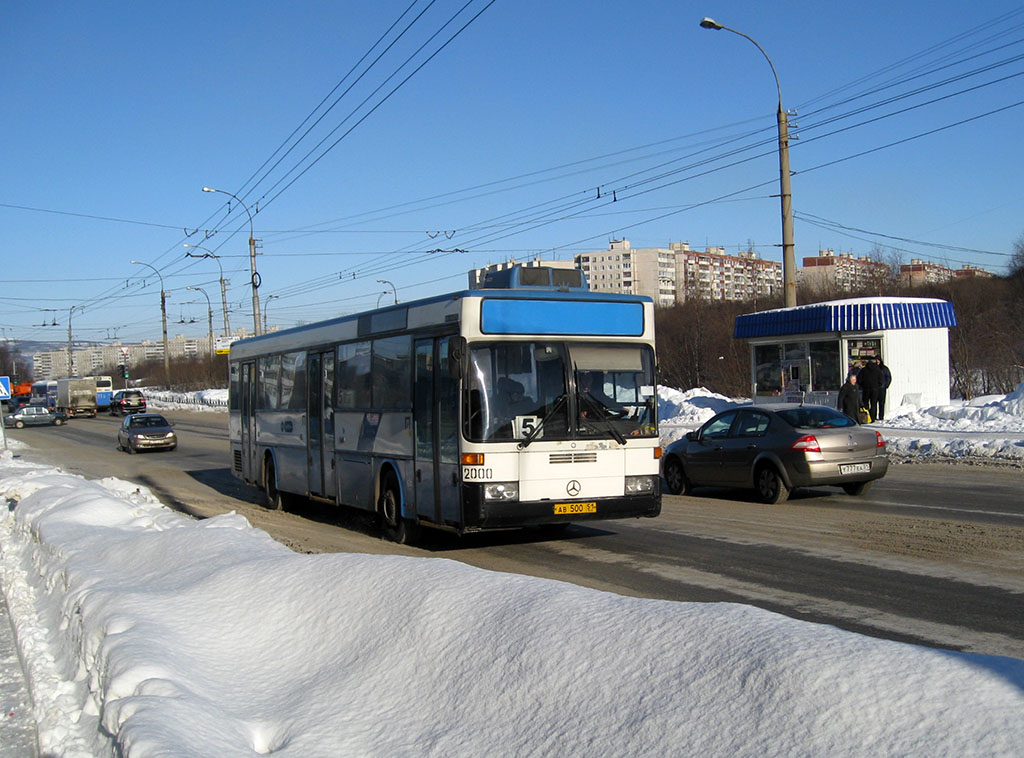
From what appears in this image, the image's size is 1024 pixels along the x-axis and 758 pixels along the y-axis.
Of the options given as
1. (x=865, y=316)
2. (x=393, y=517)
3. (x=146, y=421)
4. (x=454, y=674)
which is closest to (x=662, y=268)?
(x=146, y=421)

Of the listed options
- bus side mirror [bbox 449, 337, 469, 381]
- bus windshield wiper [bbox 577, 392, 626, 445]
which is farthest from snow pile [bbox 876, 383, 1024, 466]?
bus side mirror [bbox 449, 337, 469, 381]

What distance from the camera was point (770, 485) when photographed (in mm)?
14359

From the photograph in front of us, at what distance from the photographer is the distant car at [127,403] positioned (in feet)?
250

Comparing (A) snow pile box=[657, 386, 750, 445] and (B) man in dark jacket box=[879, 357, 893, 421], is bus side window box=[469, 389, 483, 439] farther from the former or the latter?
(B) man in dark jacket box=[879, 357, 893, 421]

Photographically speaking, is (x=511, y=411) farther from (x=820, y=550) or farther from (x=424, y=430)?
(x=820, y=550)

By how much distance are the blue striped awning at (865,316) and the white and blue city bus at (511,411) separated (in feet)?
55.1

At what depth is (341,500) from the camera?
14000mm

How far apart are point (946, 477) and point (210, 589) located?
13863 mm

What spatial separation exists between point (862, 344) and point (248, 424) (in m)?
17.2

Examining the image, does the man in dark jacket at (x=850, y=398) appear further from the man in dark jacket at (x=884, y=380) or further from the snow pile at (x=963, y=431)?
the man in dark jacket at (x=884, y=380)

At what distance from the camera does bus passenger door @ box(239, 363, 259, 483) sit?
719 inches

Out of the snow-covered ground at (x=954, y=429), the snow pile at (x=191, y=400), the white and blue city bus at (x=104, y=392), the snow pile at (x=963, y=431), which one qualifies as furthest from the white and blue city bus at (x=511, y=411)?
the white and blue city bus at (x=104, y=392)

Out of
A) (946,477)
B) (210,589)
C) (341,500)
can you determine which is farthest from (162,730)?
(946,477)

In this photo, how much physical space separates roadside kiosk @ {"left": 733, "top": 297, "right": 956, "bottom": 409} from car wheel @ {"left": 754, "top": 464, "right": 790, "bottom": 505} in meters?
13.1
